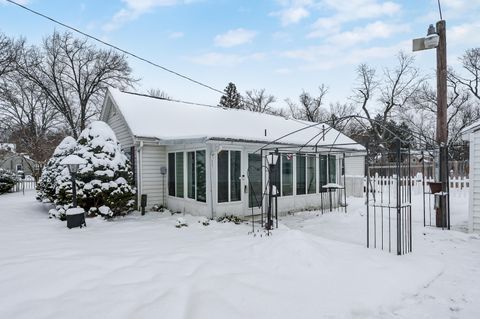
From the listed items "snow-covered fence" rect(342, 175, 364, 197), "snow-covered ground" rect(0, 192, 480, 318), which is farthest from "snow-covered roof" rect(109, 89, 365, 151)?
"snow-covered ground" rect(0, 192, 480, 318)

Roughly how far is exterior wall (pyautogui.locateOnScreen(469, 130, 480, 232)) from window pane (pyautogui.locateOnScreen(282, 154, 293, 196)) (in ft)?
15.9

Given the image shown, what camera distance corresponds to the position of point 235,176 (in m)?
8.70

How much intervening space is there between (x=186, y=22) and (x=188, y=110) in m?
3.69

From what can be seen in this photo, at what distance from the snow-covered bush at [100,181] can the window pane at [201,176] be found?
2036 mm

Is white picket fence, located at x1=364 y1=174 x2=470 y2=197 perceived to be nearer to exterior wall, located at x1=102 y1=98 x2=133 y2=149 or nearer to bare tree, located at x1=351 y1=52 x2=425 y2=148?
exterior wall, located at x1=102 y1=98 x2=133 y2=149

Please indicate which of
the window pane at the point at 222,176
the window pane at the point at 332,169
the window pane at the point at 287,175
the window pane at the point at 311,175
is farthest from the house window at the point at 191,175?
the window pane at the point at 332,169

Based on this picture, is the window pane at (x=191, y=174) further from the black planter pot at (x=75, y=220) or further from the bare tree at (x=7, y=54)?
the bare tree at (x=7, y=54)

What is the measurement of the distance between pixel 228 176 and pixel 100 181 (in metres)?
3.61

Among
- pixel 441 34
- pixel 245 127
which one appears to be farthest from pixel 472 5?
pixel 245 127

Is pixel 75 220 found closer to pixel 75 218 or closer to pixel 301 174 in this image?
pixel 75 218

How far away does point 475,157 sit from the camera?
22.4ft

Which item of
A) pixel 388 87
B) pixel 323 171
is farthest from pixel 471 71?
pixel 323 171

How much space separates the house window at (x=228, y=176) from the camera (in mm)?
8344

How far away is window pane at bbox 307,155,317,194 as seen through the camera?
426 inches
